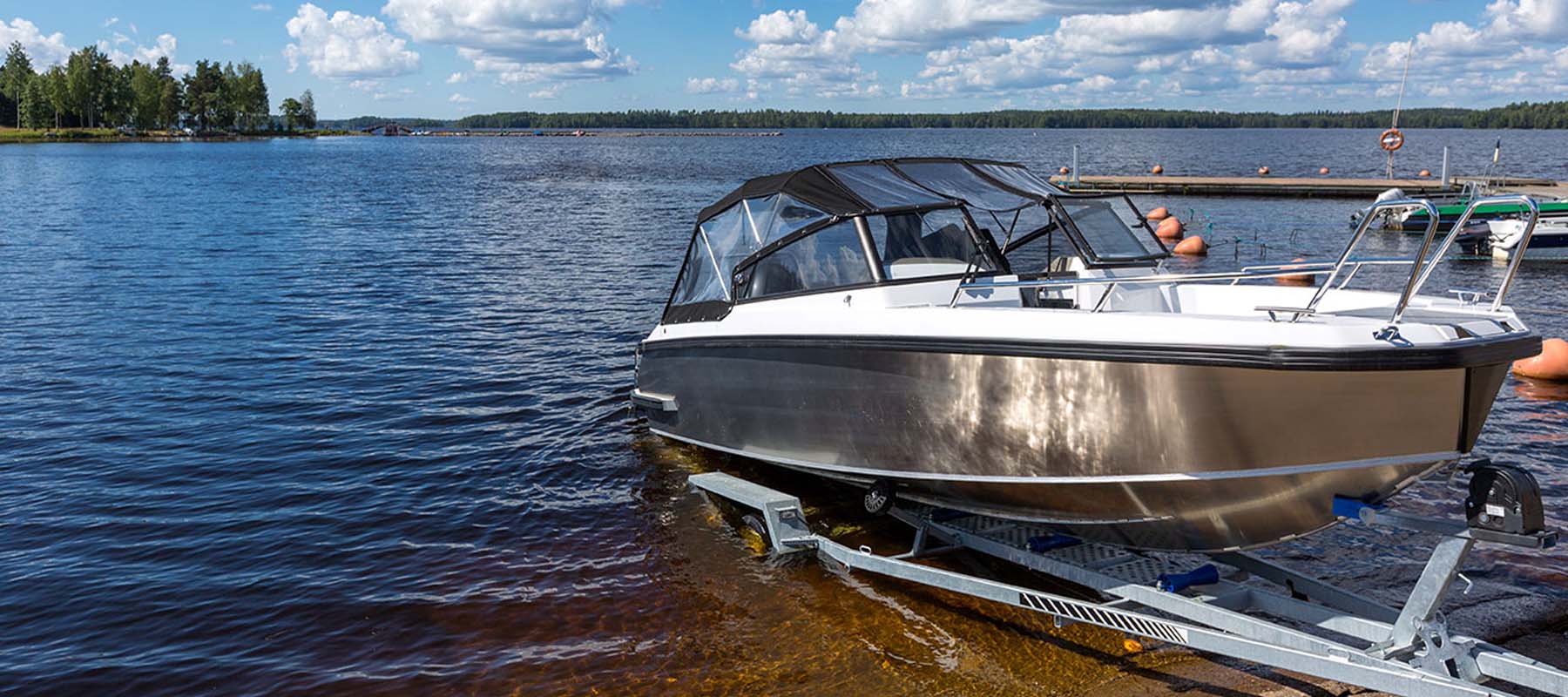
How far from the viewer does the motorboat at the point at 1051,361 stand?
4.44 metres

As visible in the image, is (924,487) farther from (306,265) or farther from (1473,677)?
(306,265)

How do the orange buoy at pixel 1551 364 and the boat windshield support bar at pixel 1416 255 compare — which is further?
the orange buoy at pixel 1551 364

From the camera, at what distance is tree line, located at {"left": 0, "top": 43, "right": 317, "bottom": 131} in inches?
4729

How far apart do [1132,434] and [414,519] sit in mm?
5641

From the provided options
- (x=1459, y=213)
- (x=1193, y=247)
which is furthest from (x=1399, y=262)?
(x=1459, y=213)

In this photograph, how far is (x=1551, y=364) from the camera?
38.2 feet

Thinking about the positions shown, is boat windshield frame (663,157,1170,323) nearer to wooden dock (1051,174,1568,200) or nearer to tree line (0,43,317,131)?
wooden dock (1051,174,1568,200)

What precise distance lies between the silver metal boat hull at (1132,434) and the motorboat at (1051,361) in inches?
0.4

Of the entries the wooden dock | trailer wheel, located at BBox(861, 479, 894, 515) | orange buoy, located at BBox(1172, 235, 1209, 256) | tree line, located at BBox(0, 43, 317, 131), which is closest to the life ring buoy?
the wooden dock

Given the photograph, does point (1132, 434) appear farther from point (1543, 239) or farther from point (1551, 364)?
point (1543, 239)

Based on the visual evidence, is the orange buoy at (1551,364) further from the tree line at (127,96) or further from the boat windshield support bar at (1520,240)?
the tree line at (127,96)

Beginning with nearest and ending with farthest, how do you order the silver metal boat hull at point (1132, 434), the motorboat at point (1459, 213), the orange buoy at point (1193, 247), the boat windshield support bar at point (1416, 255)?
the boat windshield support bar at point (1416, 255)
the silver metal boat hull at point (1132, 434)
the motorboat at point (1459, 213)
the orange buoy at point (1193, 247)

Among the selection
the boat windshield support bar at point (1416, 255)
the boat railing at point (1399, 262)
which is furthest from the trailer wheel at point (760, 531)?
the boat windshield support bar at point (1416, 255)

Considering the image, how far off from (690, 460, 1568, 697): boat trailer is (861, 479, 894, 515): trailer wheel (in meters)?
0.32
